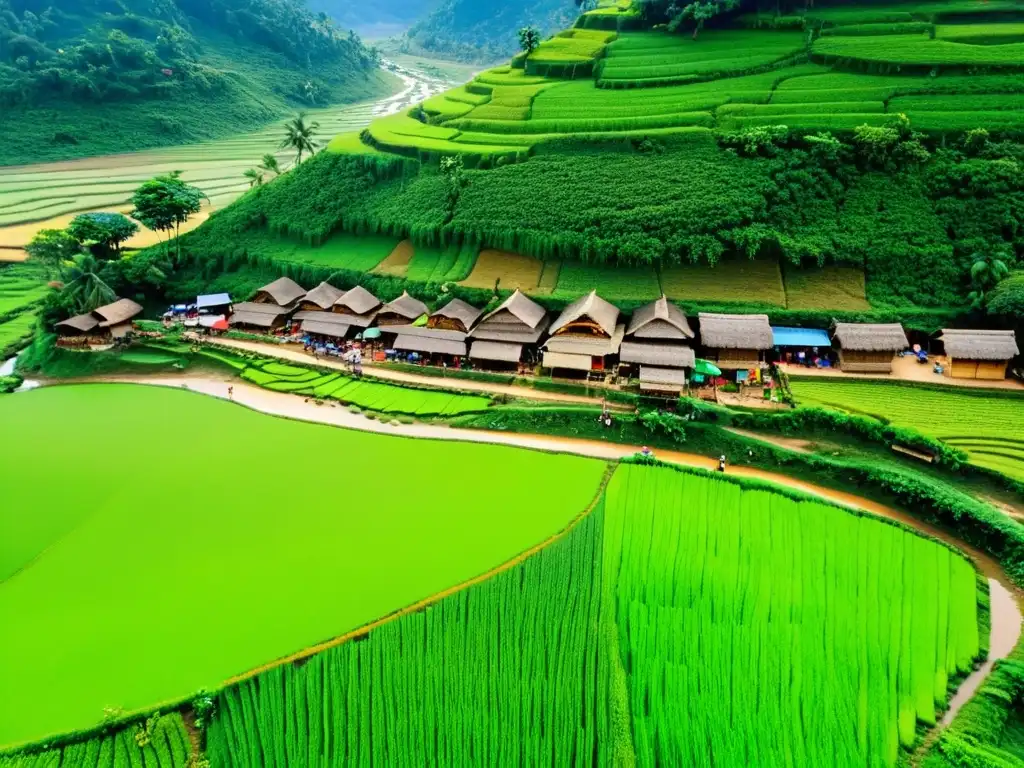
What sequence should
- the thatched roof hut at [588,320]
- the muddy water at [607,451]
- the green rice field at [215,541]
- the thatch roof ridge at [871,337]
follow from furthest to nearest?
the thatched roof hut at [588,320]
the thatch roof ridge at [871,337]
the muddy water at [607,451]
the green rice field at [215,541]

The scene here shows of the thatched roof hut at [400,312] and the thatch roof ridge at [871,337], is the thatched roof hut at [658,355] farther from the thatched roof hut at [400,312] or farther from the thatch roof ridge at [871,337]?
the thatched roof hut at [400,312]

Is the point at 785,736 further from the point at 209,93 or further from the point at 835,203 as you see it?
the point at 209,93

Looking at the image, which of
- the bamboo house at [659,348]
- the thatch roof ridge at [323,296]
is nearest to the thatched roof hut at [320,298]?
the thatch roof ridge at [323,296]

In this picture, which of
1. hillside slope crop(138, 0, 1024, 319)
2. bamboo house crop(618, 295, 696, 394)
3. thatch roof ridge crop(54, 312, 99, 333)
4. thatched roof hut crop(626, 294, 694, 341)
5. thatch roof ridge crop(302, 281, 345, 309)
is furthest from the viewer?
thatch roof ridge crop(302, 281, 345, 309)

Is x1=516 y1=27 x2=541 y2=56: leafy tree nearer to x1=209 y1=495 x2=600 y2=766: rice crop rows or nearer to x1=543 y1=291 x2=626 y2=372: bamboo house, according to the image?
x1=543 y1=291 x2=626 y2=372: bamboo house

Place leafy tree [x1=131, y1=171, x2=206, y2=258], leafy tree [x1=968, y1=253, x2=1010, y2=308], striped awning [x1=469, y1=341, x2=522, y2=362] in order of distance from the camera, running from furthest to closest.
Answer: leafy tree [x1=131, y1=171, x2=206, y2=258], striped awning [x1=469, y1=341, x2=522, y2=362], leafy tree [x1=968, y1=253, x2=1010, y2=308]

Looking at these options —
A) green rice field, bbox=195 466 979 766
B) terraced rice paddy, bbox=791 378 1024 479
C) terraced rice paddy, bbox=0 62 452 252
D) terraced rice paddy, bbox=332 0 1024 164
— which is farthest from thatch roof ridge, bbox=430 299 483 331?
terraced rice paddy, bbox=0 62 452 252

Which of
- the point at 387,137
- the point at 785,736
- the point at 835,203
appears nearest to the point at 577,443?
the point at 785,736
